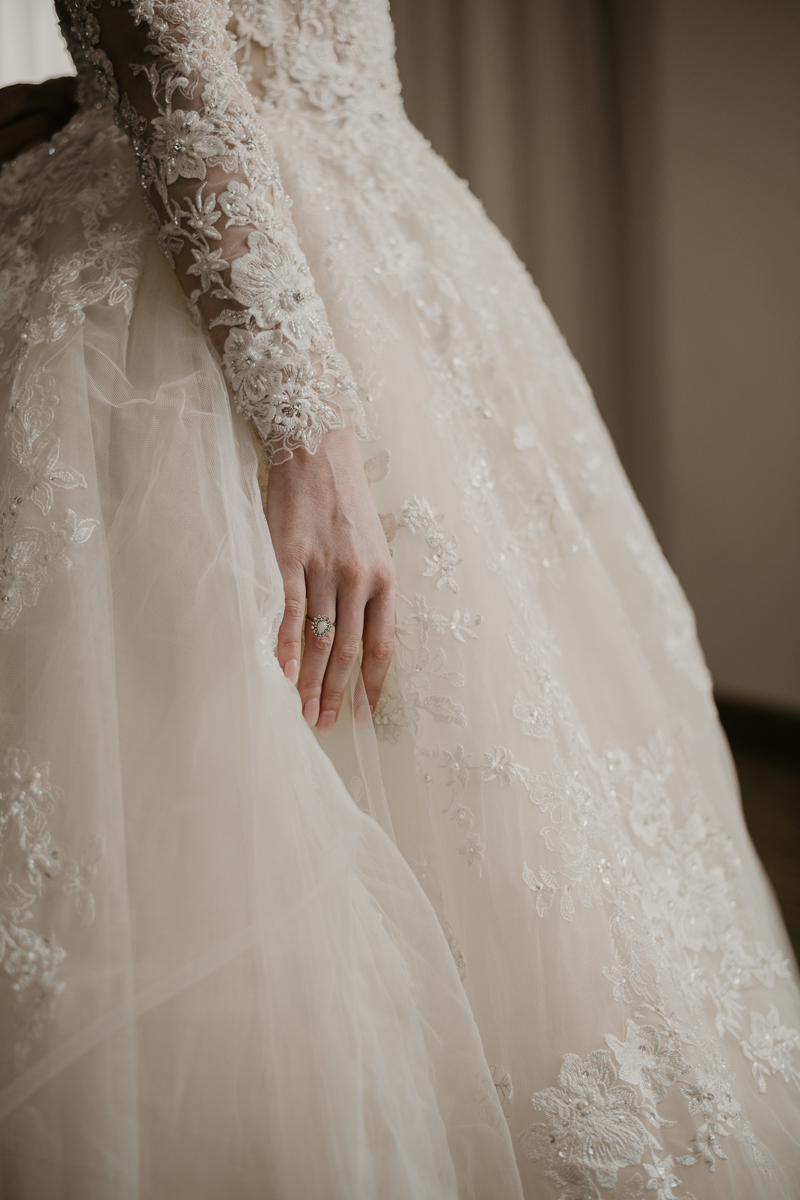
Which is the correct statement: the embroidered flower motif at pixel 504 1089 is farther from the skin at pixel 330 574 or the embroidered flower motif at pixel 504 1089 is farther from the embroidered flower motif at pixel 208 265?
the embroidered flower motif at pixel 208 265

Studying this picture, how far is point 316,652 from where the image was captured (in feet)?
1.70

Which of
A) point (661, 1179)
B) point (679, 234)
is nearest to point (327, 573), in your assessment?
point (661, 1179)

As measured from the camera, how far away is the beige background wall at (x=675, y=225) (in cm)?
162

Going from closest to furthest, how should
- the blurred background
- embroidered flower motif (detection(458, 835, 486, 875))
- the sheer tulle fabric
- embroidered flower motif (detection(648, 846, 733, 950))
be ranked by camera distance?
the sheer tulle fabric, embroidered flower motif (detection(458, 835, 486, 875)), embroidered flower motif (detection(648, 846, 733, 950)), the blurred background

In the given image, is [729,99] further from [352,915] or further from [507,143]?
[352,915]

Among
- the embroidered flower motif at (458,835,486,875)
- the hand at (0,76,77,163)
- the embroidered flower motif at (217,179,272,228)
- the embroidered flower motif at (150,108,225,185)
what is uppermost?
the hand at (0,76,77,163)

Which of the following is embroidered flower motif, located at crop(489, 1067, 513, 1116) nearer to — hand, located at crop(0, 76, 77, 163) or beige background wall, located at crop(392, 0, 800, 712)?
hand, located at crop(0, 76, 77, 163)

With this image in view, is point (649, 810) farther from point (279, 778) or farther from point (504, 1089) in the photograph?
point (279, 778)

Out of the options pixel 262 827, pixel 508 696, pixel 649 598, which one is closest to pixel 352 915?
pixel 262 827

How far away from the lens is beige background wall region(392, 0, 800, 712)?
1622 millimetres

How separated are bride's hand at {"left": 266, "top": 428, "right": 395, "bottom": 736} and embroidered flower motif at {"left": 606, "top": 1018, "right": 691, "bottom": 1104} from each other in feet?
0.94

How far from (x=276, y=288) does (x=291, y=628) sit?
26 cm

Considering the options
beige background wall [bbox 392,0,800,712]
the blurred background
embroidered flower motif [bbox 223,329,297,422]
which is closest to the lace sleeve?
embroidered flower motif [bbox 223,329,297,422]

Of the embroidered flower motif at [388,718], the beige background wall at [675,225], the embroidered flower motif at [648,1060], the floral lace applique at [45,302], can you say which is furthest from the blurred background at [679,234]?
the floral lace applique at [45,302]
